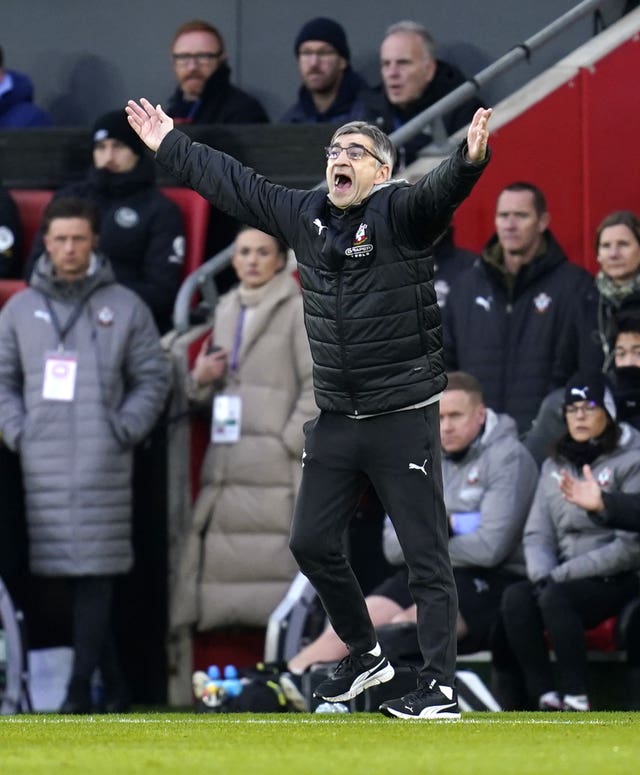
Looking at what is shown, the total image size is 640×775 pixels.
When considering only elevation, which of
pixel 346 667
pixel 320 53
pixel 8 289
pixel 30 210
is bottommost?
pixel 346 667

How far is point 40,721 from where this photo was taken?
7.56 metres

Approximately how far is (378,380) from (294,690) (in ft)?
8.00

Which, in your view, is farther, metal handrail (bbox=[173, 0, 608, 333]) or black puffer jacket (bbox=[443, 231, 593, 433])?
metal handrail (bbox=[173, 0, 608, 333])

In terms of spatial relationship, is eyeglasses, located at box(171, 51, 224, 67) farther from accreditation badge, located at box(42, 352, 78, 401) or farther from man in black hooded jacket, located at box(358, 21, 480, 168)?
accreditation badge, located at box(42, 352, 78, 401)

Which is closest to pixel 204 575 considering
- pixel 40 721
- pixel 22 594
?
pixel 22 594

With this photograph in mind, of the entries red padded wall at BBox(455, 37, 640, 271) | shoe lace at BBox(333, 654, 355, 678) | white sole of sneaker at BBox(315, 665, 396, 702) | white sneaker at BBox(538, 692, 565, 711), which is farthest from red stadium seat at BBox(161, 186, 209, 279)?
white sole of sneaker at BBox(315, 665, 396, 702)

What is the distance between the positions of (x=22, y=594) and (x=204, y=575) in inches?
38.9

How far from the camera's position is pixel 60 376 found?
10.3 meters

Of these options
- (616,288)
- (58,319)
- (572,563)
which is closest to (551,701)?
(572,563)

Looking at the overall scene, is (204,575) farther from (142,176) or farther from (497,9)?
(497,9)

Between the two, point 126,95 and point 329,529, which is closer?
point 329,529

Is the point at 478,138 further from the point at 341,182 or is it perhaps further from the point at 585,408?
the point at 585,408

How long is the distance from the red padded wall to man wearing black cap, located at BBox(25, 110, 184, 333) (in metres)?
1.57

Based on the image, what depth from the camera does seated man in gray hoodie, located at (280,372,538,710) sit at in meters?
9.31
